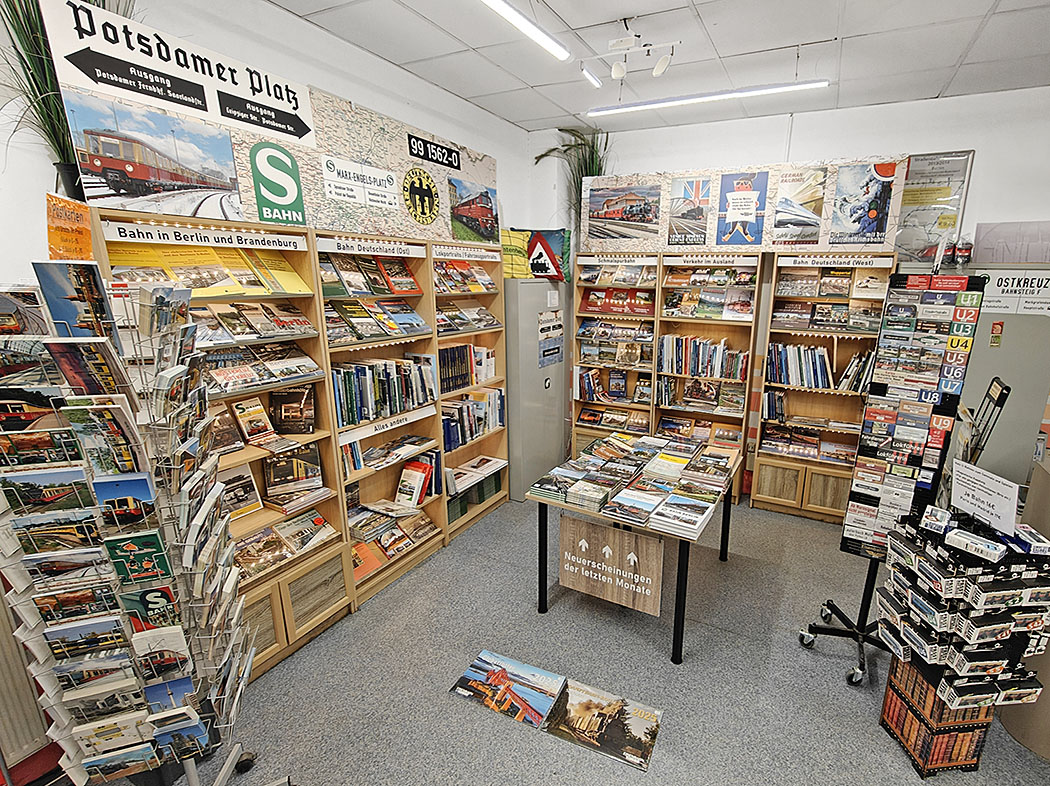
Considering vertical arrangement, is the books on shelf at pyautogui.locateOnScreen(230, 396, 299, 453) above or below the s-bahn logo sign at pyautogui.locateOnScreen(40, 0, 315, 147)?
below

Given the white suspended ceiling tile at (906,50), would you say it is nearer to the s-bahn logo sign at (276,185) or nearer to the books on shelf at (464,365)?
the books on shelf at (464,365)

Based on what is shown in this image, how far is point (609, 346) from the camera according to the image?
487 cm

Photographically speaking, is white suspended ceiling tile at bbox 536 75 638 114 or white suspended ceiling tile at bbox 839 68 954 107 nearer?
white suspended ceiling tile at bbox 839 68 954 107

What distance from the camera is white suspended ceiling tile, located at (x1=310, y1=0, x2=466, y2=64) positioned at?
8.48 feet

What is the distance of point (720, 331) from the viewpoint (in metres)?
4.54

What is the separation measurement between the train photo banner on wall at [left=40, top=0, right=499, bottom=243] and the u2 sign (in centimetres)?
235

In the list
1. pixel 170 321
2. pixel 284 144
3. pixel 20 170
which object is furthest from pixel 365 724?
pixel 284 144

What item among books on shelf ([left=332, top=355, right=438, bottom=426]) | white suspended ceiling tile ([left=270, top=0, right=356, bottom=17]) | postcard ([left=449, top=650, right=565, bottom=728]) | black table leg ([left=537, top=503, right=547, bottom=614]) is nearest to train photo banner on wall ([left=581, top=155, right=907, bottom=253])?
books on shelf ([left=332, top=355, right=438, bottom=426])

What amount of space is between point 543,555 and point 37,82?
10.1ft

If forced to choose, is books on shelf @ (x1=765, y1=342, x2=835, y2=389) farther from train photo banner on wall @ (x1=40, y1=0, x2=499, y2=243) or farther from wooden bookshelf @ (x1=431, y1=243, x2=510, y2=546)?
train photo banner on wall @ (x1=40, y1=0, x2=499, y2=243)

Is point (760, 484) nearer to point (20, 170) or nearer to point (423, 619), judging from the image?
point (423, 619)

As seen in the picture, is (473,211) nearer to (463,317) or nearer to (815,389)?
(463,317)

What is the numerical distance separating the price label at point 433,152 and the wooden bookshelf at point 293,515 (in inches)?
50.3

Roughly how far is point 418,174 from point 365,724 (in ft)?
10.9
